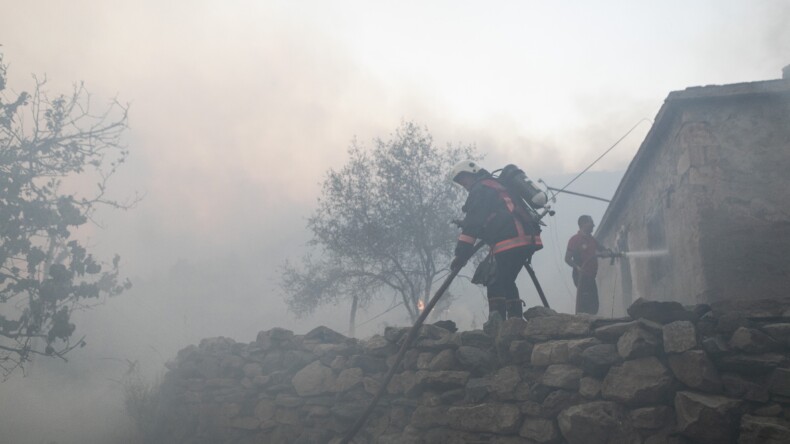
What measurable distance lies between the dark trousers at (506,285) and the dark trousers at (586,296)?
8.43ft

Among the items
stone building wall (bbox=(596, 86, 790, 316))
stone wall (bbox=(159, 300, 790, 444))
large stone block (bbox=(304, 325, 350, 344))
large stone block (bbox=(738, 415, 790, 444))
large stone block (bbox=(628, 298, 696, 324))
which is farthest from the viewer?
large stone block (bbox=(304, 325, 350, 344))

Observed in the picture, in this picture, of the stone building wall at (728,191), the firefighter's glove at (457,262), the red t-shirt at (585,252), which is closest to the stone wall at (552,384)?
the firefighter's glove at (457,262)

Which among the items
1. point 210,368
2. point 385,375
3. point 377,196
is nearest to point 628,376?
point 385,375

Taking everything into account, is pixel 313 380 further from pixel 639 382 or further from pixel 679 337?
pixel 679 337

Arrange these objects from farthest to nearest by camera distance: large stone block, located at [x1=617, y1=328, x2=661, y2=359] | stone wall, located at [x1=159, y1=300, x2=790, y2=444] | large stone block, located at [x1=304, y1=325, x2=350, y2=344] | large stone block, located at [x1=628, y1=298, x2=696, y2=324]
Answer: large stone block, located at [x1=304, y1=325, x2=350, y2=344], large stone block, located at [x1=628, y1=298, x2=696, y2=324], large stone block, located at [x1=617, y1=328, x2=661, y2=359], stone wall, located at [x1=159, y1=300, x2=790, y2=444]

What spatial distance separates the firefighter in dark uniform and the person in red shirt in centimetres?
252

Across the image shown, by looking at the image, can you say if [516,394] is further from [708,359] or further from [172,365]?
[172,365]

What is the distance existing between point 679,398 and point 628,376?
37cm

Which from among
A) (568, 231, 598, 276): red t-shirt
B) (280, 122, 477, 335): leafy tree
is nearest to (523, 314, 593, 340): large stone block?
(568, 231, 598, 276): red t-shirt

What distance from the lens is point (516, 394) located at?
4297 mm

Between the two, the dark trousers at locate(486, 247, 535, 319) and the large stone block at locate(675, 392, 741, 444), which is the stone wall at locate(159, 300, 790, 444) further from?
Answer: the dark trousers at locate(486, 247, 535, 319)

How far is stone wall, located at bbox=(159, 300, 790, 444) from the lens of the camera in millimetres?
3424

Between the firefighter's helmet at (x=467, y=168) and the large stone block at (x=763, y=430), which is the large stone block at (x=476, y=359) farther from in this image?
the firefighter's helmet at (x=467, y=168)

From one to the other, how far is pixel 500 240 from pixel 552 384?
1.66 meters
